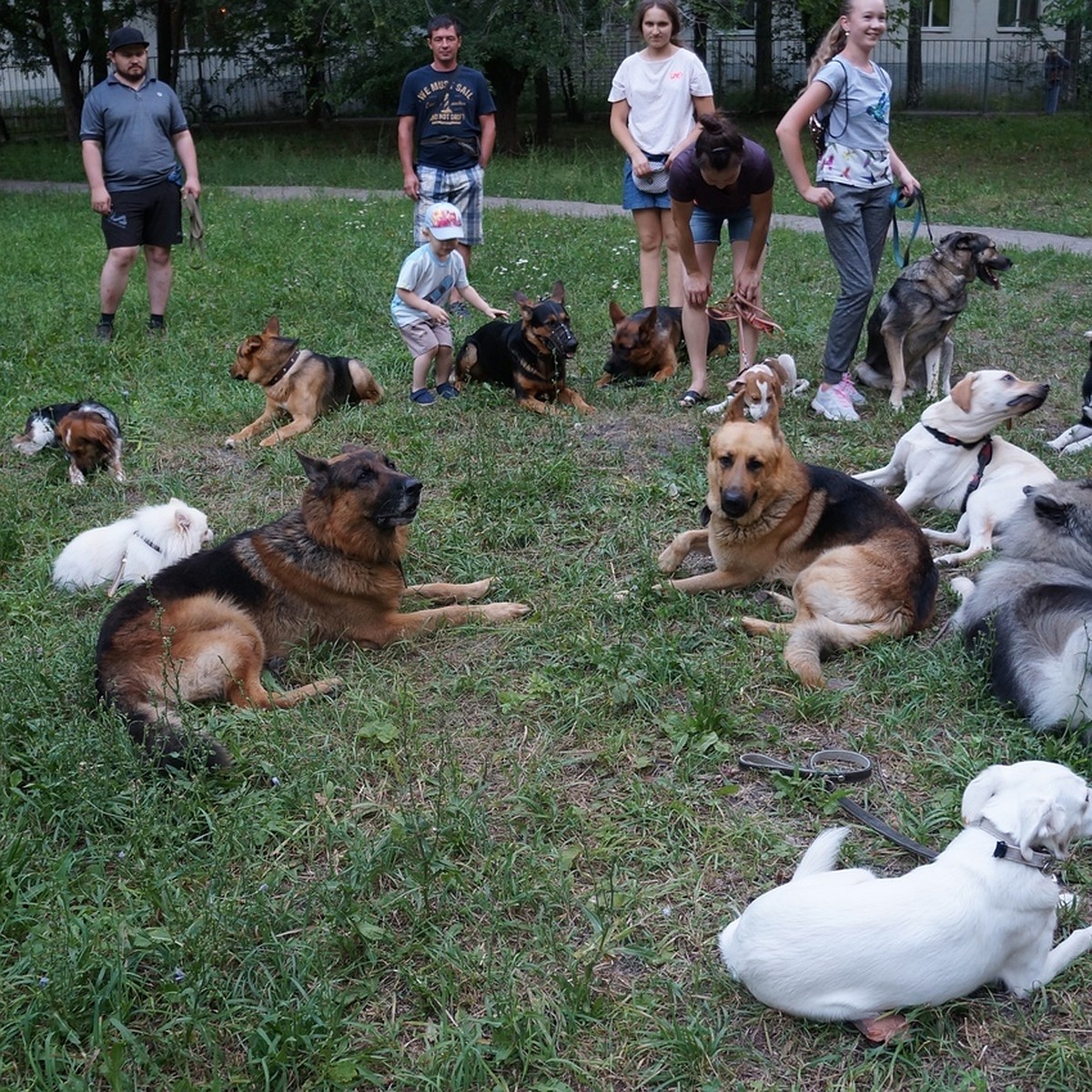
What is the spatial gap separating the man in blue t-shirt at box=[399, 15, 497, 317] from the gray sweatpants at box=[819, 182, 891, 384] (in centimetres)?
349

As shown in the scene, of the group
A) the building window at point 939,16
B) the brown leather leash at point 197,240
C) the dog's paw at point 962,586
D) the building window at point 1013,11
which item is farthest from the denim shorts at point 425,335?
the building window at point 1013,11

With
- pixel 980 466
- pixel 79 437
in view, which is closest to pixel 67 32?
pixel 79 437

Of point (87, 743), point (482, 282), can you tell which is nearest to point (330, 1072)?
point (87, 743)

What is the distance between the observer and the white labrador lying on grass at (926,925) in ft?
9.11

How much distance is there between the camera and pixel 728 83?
3509cm

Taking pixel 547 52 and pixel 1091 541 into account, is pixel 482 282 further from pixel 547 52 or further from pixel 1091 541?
pixel 547 52

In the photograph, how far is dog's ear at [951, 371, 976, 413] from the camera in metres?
6.11

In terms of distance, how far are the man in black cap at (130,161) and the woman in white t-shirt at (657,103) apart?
147 inches

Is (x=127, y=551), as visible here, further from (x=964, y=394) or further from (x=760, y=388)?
(x=964, y=394)

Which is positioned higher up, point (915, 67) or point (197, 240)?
point (915, 67)

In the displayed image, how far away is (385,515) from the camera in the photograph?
5.03 meters

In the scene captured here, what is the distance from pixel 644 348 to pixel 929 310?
6.93ft

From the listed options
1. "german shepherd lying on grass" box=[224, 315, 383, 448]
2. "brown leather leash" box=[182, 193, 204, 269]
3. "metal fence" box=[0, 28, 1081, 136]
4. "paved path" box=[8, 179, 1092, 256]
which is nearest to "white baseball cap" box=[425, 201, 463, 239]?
"german shepherd lying on grass" box=[224, 315, 383, 448]

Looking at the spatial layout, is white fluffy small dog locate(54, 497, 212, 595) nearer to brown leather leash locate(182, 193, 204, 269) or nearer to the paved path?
brown leather leash locate(182, 193, 204, 269)
